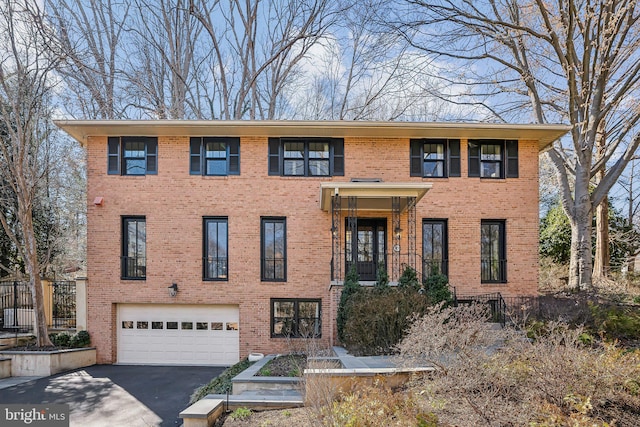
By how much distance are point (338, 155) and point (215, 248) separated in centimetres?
483

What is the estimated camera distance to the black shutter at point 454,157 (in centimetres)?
1224

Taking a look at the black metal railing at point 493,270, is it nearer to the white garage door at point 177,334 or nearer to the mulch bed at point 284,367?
the mulch bed at point 284,367

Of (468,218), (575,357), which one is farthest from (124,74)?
(575,357)

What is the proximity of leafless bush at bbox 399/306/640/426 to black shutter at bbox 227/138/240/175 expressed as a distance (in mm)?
7961

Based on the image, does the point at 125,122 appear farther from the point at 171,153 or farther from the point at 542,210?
the point at 542,210

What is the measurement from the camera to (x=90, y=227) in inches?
474

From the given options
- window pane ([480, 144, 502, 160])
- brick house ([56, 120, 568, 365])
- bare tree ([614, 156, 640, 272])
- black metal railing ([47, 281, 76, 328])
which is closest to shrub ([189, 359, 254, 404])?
brick house ([56, 120, 568, 365])

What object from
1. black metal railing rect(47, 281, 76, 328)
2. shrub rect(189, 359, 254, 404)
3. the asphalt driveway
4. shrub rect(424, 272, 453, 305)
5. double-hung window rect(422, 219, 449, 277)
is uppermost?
double-hung window rect(422, 219, 449, 277)

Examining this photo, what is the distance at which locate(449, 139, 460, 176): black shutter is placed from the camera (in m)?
12.2

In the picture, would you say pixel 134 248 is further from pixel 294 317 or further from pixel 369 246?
pixel 369 246

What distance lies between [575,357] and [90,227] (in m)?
12.7

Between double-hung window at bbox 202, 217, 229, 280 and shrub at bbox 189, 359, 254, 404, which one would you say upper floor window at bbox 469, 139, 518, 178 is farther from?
shrub at bbox 189, 359, 254, 404

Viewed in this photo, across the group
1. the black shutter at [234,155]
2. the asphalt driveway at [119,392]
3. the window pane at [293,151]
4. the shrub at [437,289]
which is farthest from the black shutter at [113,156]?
the shrub at [437,289]

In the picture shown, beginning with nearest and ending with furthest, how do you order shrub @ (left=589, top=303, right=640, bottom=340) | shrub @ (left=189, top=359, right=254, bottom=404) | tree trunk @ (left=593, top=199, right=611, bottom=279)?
shrub @ (left=189, top=359, right=254, bottom=404), shrub @ (left=589, top=303, right=640, bottom=340), tree trunk @ (left=593, top=199, right=611, bottom=279)
